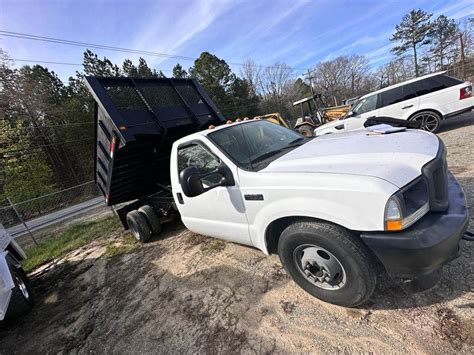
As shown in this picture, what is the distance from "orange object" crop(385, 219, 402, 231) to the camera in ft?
5.65

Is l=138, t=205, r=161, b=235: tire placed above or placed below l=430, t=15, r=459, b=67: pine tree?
below

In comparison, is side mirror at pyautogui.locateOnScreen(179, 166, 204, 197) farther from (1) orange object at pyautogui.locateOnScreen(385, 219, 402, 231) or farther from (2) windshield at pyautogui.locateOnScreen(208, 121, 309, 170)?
(1) orange object at pyautogui.locateOnScreen(385, 219, 402, 231)

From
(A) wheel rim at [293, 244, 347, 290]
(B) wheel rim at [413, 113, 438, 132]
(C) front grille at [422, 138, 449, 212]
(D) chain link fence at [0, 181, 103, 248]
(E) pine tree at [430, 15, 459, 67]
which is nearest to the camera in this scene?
(C) front grille at [422, 138, 449, 212]

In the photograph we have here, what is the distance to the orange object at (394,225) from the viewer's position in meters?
1.72

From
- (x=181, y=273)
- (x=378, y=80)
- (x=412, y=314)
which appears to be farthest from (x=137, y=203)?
(x=378, y=80)

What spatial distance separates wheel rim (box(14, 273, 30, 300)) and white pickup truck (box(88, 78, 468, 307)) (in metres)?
2.53

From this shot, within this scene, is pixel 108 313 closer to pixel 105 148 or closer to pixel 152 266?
pixel 152 266

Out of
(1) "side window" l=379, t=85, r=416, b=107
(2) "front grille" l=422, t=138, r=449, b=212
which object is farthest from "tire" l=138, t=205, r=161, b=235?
(1) "side window" l=379, t=85, r=416, b=107

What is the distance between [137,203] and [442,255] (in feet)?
17.8

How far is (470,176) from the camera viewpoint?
13.3ft

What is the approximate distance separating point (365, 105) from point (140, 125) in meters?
7.52

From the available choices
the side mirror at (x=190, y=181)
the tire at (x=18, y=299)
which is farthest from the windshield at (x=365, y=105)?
the tire at (x=18, y=299)

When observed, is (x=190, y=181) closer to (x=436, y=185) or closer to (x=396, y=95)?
(x=436, y=185)

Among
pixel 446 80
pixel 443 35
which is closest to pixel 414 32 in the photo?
pixel 443 35
